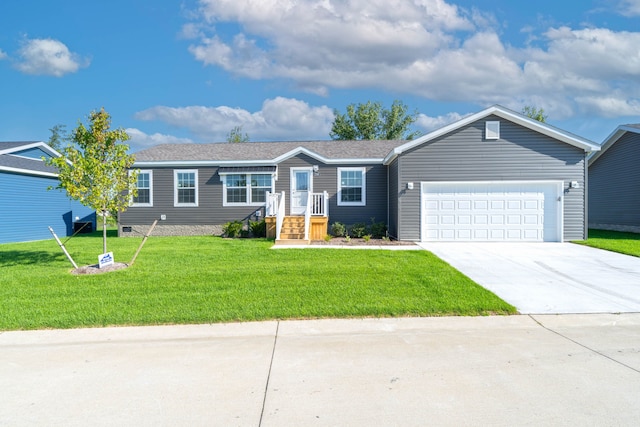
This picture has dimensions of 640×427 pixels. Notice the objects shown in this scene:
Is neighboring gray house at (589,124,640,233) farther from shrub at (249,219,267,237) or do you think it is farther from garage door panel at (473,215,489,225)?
shrub at (249,219,267,237)

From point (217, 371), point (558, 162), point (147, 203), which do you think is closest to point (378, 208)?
point (558, 162)

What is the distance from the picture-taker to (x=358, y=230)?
15.9 metres

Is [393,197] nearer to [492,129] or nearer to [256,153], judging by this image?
[492,129]

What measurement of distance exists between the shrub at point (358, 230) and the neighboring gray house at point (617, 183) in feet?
38.2

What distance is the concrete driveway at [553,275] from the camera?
20.8ft

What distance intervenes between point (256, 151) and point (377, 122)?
2293cm

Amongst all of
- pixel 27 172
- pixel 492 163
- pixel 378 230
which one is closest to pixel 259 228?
pixel 378 230

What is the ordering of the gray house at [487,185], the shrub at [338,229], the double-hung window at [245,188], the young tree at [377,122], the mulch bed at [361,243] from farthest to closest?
1. the young tree at [377,122]
2. the double-hung window at [245,188]
3. the shrub at [338,229]
4. the gray house at [487,185]
5. the mulch bed at [361,243]

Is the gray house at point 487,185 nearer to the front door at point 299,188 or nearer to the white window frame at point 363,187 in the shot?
the white window frame at point 363,187

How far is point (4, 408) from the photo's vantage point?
336cm

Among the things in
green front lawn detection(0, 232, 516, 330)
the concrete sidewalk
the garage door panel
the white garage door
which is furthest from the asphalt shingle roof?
the concrete sidewalk

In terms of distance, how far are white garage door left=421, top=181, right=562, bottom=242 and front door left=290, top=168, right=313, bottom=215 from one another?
5.15m

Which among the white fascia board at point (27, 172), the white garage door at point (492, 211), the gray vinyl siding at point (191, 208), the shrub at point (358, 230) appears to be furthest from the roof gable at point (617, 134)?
the white fascia board at point (27, 172)

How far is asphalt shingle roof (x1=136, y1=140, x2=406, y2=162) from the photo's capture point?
57.8ft
